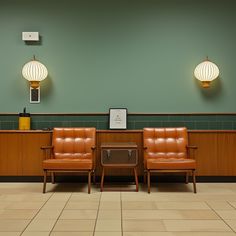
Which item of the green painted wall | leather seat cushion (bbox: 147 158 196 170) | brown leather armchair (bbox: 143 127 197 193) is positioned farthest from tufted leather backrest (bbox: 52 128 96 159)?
leather seat cushion (bbox: 147 158 196 170)

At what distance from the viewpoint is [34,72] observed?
5387 millimetres

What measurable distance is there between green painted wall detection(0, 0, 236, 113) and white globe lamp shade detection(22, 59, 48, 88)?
0.65 ft

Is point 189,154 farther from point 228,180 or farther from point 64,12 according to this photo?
point 64,12

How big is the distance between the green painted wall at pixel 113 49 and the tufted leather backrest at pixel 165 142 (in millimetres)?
546

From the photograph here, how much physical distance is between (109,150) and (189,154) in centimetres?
129

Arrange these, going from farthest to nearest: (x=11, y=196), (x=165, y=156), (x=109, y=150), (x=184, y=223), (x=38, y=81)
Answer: (x=38, y=81)
(x=165, y=156)
(x=109, y=150)
(x=11, y=196)
(x=184, y=223)

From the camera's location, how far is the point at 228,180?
5.36 metres

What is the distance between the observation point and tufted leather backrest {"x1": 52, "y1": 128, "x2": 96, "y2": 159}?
5.20 m

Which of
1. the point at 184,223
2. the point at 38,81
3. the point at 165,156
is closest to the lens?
the point at 184,223

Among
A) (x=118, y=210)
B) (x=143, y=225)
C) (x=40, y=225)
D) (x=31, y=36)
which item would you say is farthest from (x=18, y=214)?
(x=31, y=36)

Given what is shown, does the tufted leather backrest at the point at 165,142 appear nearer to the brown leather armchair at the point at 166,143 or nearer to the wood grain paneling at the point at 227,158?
the brown leather armchair at the point at 166,143

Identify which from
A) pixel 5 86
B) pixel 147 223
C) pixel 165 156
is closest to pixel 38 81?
pixel 5 86

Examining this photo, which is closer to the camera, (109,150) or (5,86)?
(109,150)

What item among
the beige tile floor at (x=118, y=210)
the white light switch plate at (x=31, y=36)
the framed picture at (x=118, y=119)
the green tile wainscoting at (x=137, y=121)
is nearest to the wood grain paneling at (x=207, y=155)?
the beige tile floor at (x=118, y=210)
